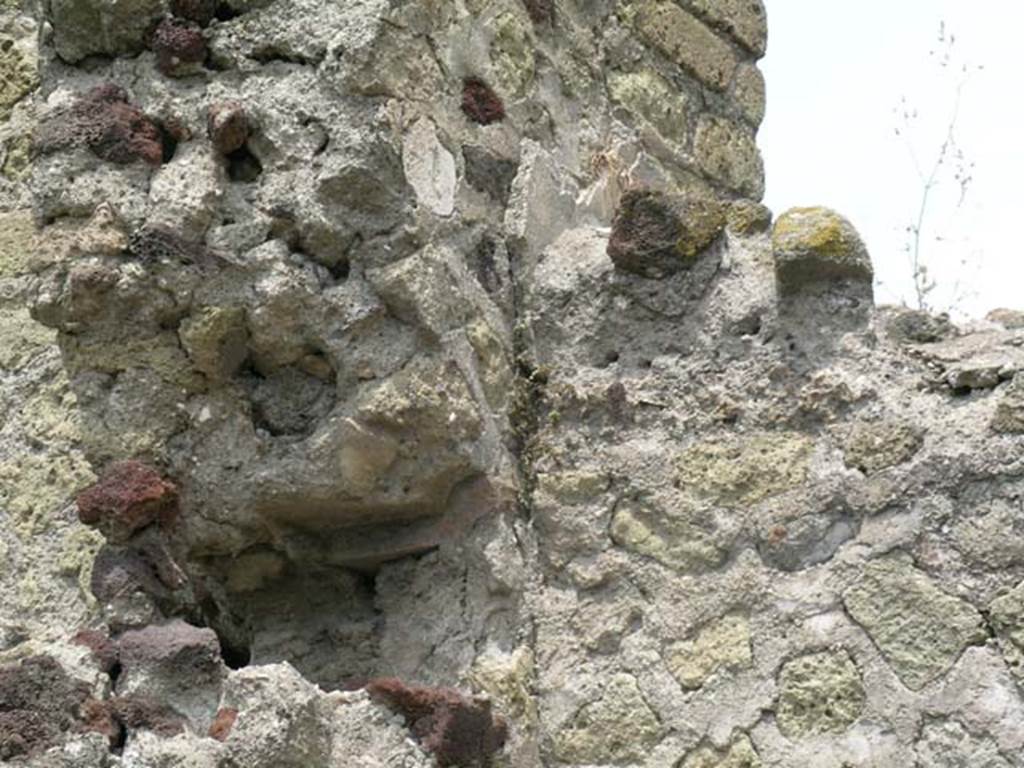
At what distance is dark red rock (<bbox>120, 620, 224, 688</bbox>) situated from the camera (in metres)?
3.19

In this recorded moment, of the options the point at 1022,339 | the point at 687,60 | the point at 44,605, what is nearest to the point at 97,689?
the point at 44,605

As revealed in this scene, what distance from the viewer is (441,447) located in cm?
354

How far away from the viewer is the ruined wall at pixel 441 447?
3.37 metres

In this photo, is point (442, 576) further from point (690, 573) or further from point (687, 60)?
point (687, 60)

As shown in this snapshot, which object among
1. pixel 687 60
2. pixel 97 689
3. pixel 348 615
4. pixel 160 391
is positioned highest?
pixel 687 60

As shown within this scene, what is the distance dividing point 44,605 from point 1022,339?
70.5 inches

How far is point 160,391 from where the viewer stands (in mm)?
3482

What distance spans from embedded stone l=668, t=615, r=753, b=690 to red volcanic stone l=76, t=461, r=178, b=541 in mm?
917

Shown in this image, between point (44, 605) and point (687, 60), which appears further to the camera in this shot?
point (687, 60)

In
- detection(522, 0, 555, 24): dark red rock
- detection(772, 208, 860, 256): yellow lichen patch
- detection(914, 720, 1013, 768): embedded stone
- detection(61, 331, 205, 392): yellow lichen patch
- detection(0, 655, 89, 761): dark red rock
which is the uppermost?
detection(522, 0, 555, 24): dark red rock

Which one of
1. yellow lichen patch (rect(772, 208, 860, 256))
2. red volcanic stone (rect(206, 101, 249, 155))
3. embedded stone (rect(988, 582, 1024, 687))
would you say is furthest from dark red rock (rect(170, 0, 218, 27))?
embedded stone (rect(988, 582, 1024, 687))

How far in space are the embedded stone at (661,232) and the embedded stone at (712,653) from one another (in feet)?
2.35

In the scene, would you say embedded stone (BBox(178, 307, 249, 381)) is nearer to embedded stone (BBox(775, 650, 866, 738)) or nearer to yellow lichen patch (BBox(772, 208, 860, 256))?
yellow lichen patch (BBox(772, 208, 860, 256))

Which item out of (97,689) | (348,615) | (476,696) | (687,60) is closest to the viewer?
(97,689)
